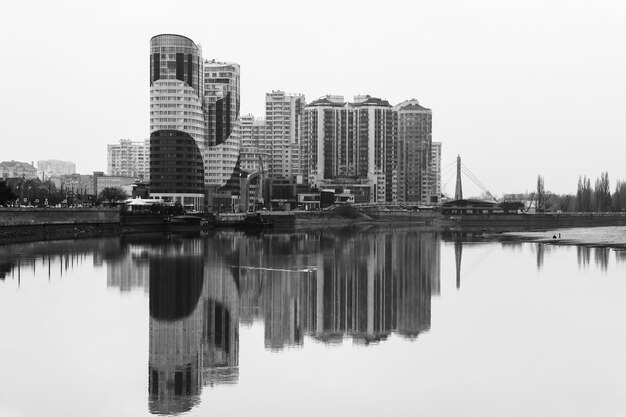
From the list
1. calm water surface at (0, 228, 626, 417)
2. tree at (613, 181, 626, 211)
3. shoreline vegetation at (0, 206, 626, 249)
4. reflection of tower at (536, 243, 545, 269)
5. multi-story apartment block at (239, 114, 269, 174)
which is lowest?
calm water surface at (0, 228, 626, 417)

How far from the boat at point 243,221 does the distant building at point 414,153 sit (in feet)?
221

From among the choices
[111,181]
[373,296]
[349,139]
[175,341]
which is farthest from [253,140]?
[175,341]

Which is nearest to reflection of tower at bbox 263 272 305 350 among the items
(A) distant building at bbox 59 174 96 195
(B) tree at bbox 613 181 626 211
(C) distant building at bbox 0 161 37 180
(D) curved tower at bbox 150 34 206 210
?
(D) curved tower at bbox 150 34 206 210

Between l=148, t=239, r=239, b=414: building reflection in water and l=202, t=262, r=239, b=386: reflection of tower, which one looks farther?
l=202, t=262, r=239, b=386: reflection of tower

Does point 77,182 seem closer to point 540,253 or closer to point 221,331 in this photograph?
point 540,253

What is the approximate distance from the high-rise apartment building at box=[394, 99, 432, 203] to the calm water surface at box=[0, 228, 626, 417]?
116m

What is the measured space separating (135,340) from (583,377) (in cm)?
954

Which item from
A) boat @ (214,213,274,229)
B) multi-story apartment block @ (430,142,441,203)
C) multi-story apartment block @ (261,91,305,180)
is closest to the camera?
boat @ (214,213,274,229)

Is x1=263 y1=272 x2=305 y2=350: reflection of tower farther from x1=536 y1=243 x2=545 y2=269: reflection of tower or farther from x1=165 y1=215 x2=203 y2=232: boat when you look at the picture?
x1=165 y1=215 x2=203 y2=232: boat

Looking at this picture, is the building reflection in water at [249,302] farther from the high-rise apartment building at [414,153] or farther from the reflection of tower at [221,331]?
the high-rise apartment building at [414,153]

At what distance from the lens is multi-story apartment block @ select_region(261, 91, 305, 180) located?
467 ft

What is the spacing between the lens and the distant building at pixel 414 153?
147125mm

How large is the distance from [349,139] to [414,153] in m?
18.3

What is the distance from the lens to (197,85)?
307 feet
